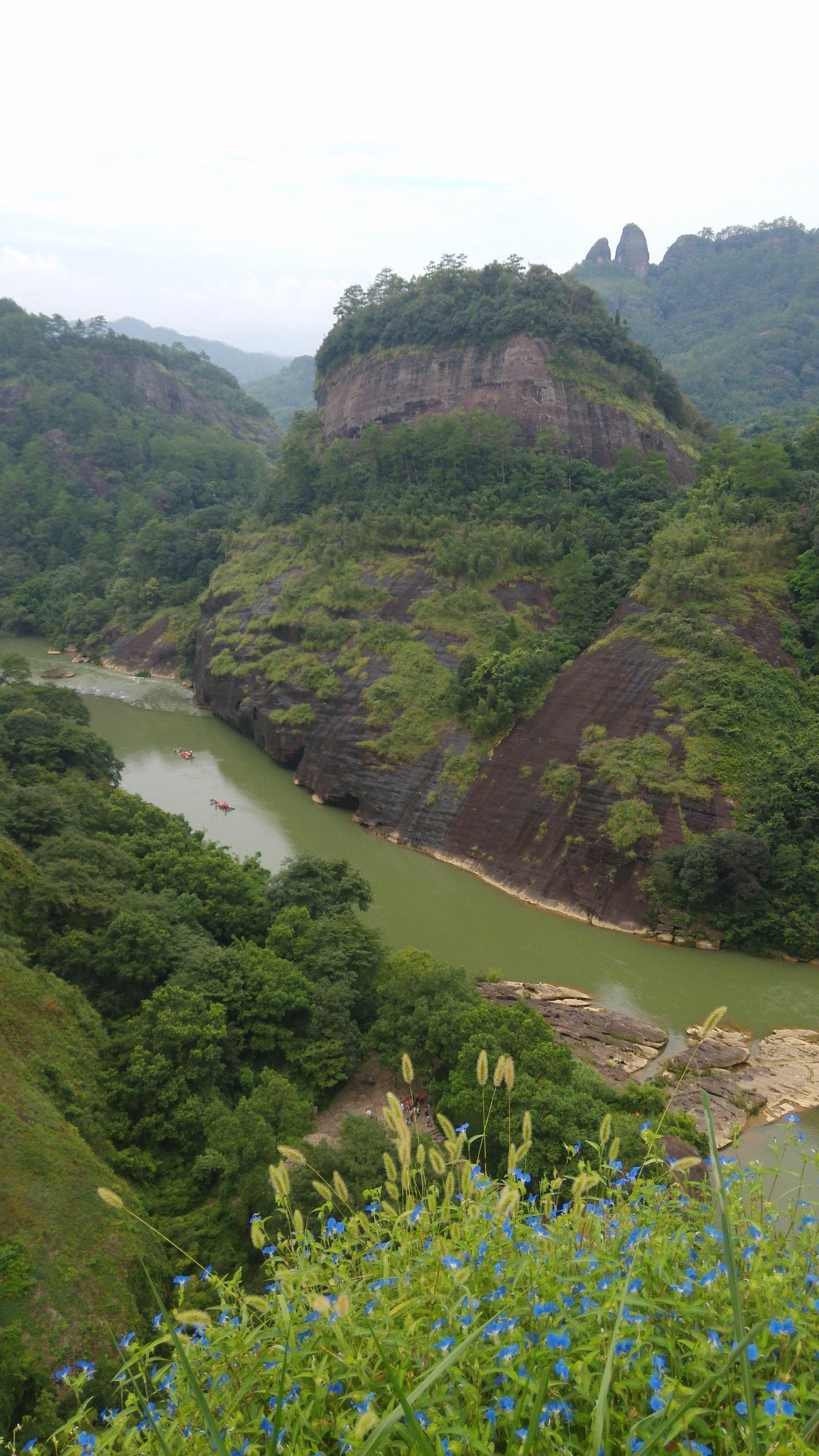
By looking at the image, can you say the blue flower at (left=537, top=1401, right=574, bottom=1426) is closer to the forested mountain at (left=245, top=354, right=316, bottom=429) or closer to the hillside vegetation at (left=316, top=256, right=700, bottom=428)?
the hillside vegetation at (left=316, top=256, right=700, bottom=428)

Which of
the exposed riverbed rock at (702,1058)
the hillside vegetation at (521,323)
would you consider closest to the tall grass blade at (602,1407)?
the exposed riverbed rock at (702,1058)

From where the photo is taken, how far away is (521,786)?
22.1 meters

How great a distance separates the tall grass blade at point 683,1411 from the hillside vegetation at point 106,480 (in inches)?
1597

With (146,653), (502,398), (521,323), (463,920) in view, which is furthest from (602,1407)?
(146,653)

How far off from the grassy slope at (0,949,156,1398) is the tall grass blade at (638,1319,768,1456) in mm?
5920

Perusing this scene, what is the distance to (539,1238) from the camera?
270cm

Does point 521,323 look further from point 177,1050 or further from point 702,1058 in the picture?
point 177,1050

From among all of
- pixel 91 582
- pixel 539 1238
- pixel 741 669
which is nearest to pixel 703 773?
pixel 741 669

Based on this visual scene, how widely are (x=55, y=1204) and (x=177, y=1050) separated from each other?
372cm

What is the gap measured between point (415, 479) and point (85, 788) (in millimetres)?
23453

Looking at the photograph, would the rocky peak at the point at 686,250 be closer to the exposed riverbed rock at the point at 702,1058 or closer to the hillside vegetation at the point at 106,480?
the hillside vegetation at the point at 106,480

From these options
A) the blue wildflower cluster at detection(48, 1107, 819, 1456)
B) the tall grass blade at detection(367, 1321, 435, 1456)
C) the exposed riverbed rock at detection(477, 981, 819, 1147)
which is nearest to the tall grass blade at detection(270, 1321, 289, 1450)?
the blue wildflower cluster at detection(48, 1107, 819, 1456)

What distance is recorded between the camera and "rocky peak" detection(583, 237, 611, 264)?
9731cm

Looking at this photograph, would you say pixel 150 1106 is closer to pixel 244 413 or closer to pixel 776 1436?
pixel 776 1436
